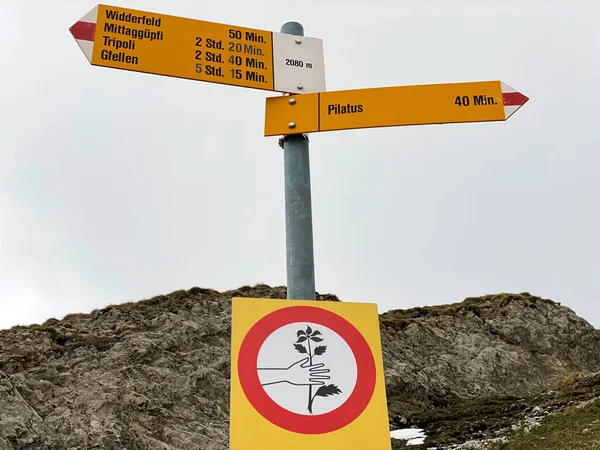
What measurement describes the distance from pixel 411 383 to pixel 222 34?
2679cm

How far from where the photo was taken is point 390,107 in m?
4.36

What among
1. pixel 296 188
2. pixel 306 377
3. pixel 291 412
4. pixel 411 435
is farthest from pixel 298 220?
pixel 411 435

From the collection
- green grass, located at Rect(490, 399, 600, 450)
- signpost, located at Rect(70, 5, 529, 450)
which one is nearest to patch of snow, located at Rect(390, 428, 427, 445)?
green grass, located at Rect(490, 399, 600, 450)

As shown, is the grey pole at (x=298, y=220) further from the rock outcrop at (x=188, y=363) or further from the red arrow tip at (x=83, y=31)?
the rock outcrop at (x=188, y=363)

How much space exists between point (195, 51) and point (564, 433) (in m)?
17.0

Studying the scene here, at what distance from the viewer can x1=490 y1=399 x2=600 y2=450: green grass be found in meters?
16.7

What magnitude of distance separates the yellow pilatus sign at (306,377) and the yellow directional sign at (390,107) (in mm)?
1256

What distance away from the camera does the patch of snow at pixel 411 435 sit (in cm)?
2270

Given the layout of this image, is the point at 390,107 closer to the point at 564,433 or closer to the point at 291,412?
the point at 291,412

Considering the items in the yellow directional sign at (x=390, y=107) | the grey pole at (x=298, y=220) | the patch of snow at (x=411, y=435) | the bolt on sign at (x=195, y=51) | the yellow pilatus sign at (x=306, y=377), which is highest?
the bolt on sign at (x=195, y=51)

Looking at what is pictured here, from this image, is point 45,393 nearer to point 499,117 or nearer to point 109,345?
point 109,345

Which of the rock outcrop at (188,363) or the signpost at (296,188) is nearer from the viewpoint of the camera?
the signpost at (296,188)

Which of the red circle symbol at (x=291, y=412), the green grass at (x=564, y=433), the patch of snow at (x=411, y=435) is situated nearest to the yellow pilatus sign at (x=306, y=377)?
the red circle symbol at (x=291, y=412)

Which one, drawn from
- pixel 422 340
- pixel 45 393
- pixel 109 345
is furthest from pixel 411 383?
pixel 45 393
